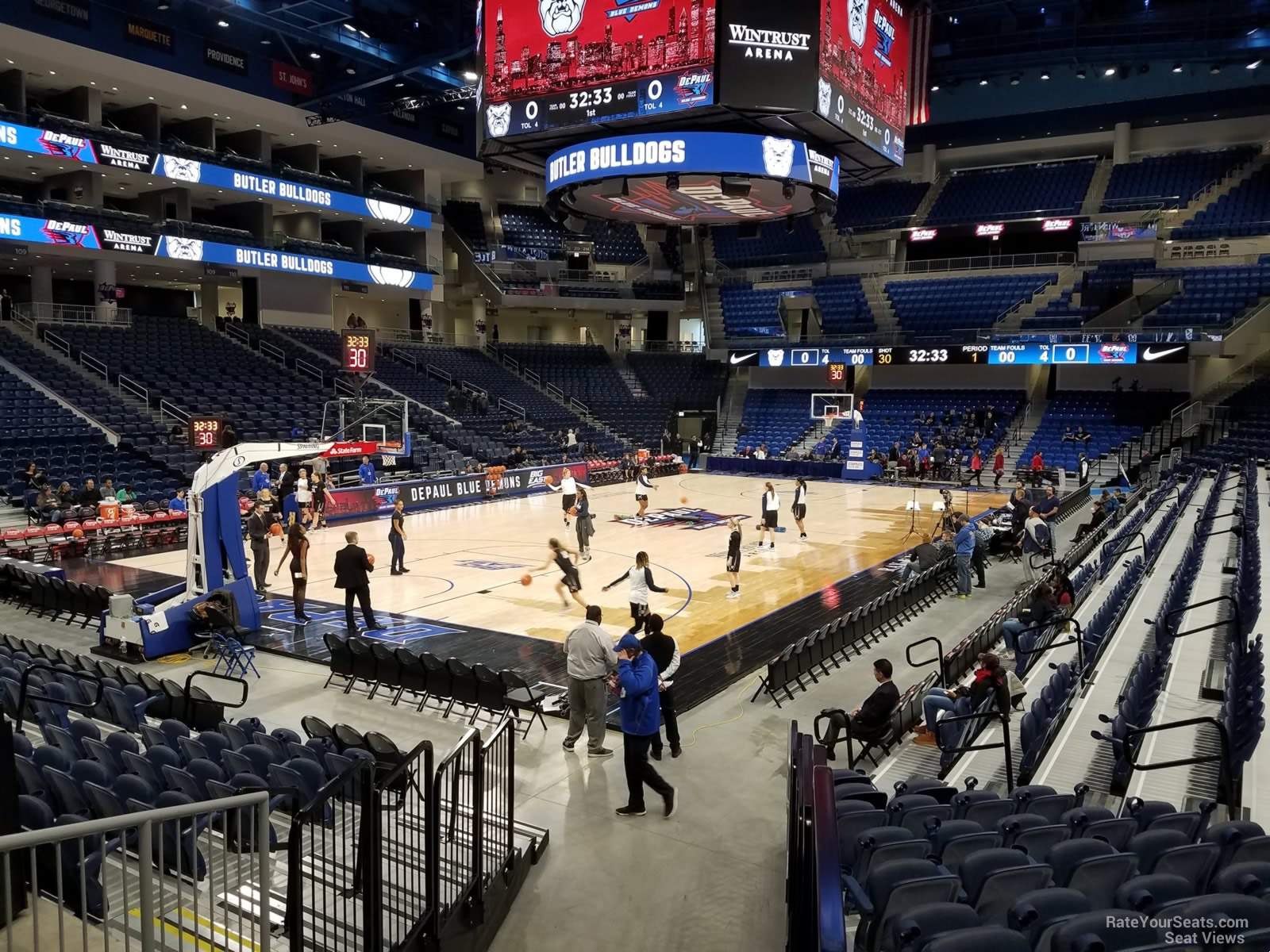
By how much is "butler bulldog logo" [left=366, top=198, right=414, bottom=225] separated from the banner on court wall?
1349 cm

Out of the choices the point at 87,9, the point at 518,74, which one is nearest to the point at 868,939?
the point at 518,74

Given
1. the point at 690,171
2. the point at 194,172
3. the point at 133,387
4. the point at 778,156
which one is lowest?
the point at 133,387

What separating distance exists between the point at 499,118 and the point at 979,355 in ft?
79.5

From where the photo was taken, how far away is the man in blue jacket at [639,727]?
24.4ft

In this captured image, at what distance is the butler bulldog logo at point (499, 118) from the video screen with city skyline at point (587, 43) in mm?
161

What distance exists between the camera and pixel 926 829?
17.4ft

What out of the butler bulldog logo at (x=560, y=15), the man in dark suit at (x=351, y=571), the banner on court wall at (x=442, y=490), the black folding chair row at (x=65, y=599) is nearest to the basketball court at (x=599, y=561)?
the banner on court wall at (x=442, y=490)

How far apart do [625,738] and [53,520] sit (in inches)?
692

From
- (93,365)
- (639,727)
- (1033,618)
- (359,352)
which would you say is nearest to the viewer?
(639,727)

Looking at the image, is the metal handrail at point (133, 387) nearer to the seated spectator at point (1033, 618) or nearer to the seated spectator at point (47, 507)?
the seated spectator at point (47, 507)

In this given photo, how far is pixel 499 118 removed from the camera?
19.5 meters

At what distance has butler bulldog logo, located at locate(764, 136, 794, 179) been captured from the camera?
18.5 meters

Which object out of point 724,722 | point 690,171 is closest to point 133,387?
point 690,171

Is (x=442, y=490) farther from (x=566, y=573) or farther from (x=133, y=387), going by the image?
(x=566, y=573)
